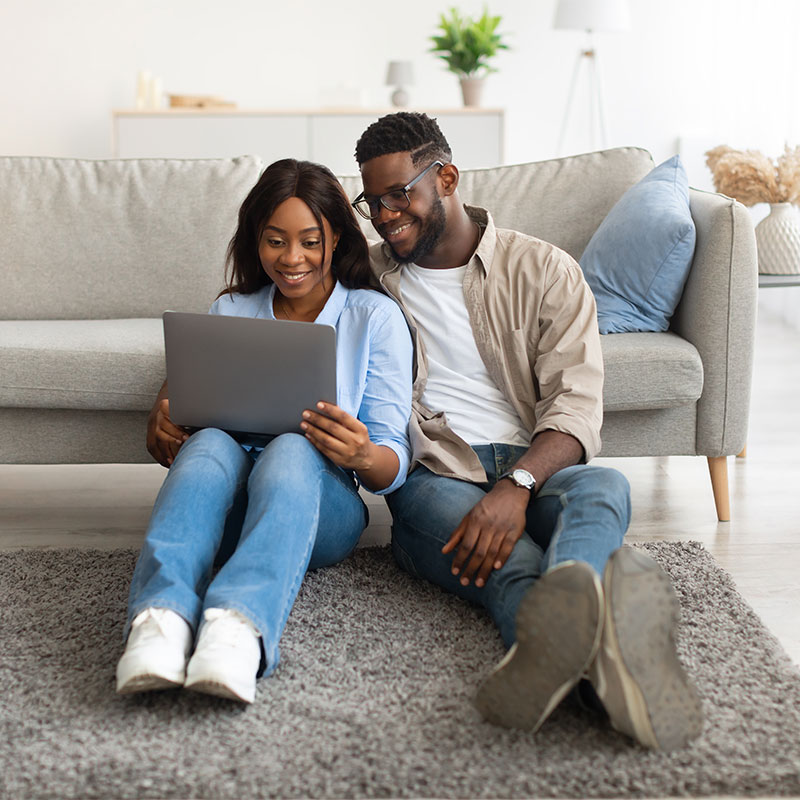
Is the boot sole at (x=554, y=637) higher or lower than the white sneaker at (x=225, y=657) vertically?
higher

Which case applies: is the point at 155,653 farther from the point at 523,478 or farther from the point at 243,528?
the point at 523,478

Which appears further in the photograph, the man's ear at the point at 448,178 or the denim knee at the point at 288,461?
the man's ear at the point at 448,178

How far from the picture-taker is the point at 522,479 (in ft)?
5.41

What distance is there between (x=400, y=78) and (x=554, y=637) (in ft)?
15.0

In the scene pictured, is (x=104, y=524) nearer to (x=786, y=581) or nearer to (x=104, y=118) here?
(x=786, y=581)

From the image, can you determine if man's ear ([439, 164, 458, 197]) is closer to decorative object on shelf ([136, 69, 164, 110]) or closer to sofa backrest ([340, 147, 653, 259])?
sofa backrest ([340, 147, 653, 259])

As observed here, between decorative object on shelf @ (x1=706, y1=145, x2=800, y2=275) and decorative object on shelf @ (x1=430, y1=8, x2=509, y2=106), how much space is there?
2.27 m

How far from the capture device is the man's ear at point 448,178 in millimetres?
1848

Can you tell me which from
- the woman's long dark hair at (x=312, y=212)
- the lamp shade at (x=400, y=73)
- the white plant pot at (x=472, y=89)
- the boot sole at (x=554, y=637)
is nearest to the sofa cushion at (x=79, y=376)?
the woman's long dark hair at (x=312, y=212)

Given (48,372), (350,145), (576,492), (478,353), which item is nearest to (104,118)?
(350,145)

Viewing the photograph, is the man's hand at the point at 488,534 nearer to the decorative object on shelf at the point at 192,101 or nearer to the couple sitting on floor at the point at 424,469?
the couple sitting on floor at the point at 424,469

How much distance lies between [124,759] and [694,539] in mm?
1344

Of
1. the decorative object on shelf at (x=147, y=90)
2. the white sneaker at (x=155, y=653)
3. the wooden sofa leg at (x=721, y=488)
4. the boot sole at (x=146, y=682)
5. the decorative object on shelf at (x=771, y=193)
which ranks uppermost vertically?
the decorative object on shelf at (x=147, y=90)

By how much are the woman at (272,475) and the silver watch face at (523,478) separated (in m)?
0.22
